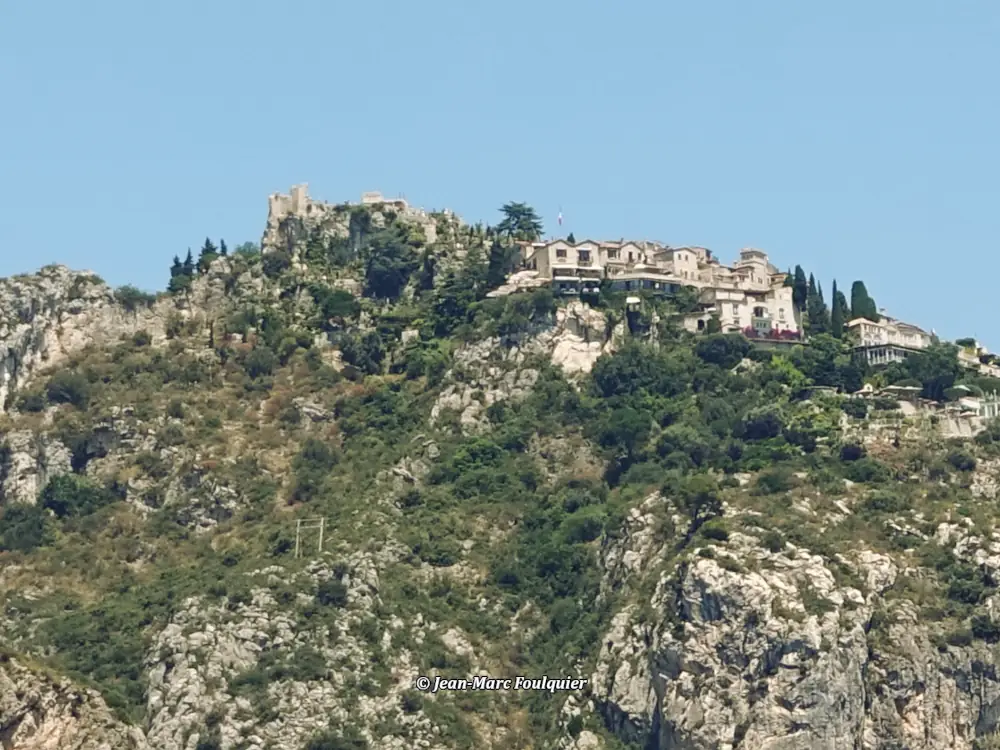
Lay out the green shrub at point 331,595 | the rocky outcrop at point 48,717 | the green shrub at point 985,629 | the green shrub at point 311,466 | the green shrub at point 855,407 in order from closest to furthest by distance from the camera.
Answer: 1. the rocky outcrop at point 48,717
2. the green shrub at point 985,629
3. the green shrub at point 331,595
4. the green shrub at point 311,466
5. the green shrub at point 855,407

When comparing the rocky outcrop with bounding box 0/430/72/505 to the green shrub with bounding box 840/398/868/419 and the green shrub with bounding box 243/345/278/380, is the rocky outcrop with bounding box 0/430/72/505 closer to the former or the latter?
the green shrub with bounding box 243/345/278/380

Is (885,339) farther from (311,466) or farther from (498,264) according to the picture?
(311,466)

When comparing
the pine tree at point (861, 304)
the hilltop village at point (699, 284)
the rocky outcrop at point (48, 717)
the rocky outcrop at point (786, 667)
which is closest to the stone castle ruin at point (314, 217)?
the hilltop village at point (699, 284)

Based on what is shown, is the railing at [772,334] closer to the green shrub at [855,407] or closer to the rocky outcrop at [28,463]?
the green shrub at [855,407]

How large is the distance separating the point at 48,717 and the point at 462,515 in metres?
59.1

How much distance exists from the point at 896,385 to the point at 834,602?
3133 cm

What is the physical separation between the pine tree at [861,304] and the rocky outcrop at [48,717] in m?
89.4

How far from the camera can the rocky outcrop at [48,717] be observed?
74.2 metres

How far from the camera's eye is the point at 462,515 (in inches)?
5266

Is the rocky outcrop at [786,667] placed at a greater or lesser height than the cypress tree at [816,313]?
lesser

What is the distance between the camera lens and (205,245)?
16875 cm

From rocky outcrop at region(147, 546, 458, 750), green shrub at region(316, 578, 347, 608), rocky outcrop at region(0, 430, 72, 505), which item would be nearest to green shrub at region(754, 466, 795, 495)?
rocky outcrop at region(147, 546, 458, 750)

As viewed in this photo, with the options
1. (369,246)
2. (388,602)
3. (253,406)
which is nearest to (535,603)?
(388,602)

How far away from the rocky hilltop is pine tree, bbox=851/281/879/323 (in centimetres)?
1083
